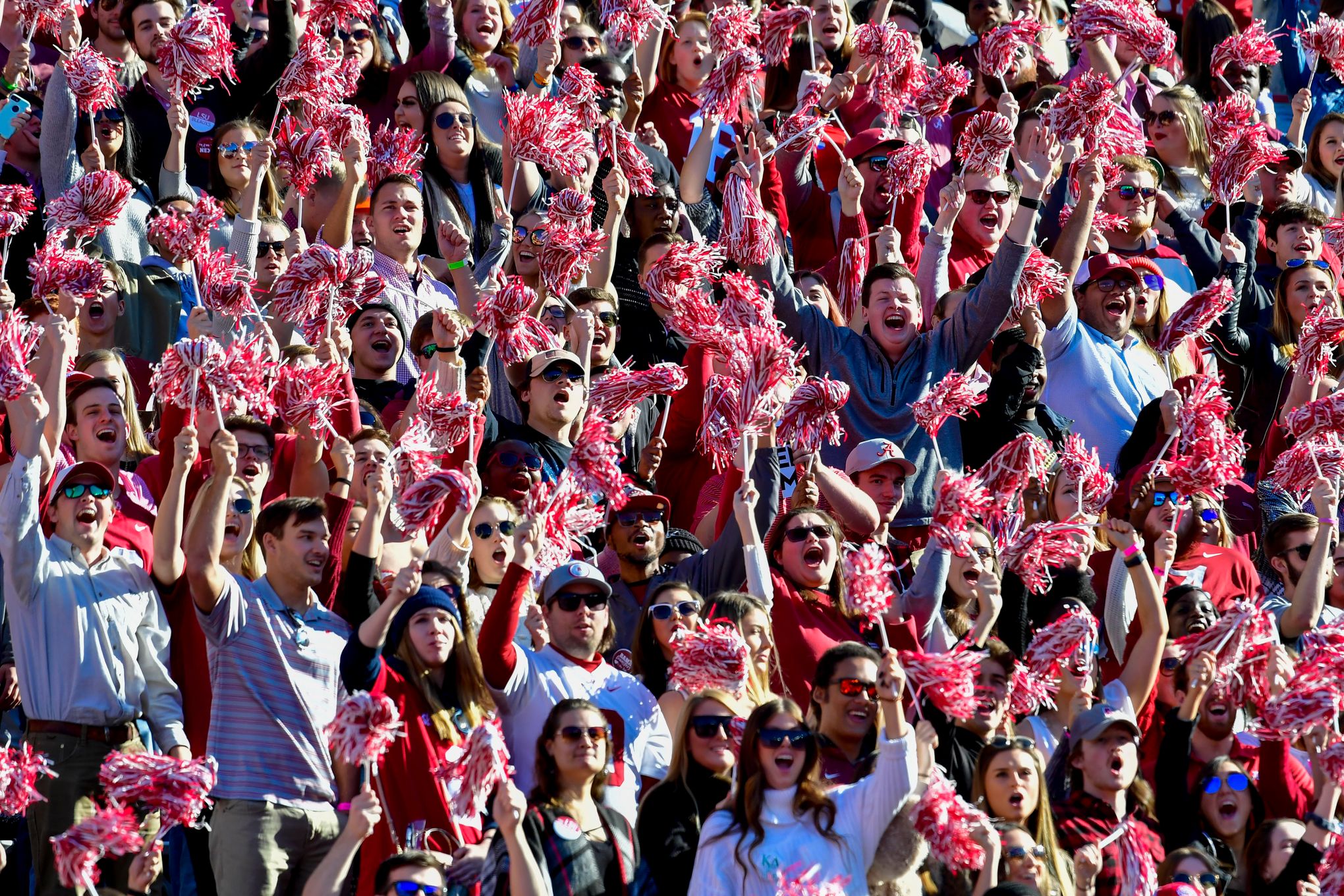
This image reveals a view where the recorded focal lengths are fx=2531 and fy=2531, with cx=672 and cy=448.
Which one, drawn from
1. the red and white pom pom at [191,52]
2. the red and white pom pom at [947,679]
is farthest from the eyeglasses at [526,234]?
the red and white pom pom at [947,679]

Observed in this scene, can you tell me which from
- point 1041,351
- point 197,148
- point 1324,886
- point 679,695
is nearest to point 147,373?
point 197,148

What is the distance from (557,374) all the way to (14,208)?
2350mm

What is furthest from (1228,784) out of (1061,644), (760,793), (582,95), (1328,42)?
(1328,42)

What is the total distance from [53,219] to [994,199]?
4279 millimetres

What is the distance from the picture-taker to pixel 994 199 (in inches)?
Answer: 456

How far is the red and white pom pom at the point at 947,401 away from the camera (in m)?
Answer: 9.52

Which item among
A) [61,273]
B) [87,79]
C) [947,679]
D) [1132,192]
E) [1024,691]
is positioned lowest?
[1024,691]

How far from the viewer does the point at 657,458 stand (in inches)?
394

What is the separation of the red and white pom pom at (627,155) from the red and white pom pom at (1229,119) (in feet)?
9.48

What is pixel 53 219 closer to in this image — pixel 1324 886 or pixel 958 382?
pixel 958 382

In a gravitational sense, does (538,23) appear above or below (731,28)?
above

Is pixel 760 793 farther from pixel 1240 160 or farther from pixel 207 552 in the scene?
pixel 1240 160

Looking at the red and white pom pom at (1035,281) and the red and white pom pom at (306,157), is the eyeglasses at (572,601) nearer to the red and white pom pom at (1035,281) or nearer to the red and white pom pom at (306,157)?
the red and white pom pom at (1035,281)

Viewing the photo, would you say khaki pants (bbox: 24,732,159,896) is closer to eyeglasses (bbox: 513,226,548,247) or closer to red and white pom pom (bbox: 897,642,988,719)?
red and white pom pom (bbox: 897,642,988,719)
